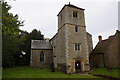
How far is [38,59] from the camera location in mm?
24781

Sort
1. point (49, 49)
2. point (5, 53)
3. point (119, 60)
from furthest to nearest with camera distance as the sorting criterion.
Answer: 1. point (49, 49)
2. point (119, 60)
3. point (5, 53)

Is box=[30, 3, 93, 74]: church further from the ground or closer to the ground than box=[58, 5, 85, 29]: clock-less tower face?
closer to the ground

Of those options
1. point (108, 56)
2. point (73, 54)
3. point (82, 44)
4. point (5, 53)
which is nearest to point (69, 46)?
point (73, 54)

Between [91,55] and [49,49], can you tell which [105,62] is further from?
[49,49]

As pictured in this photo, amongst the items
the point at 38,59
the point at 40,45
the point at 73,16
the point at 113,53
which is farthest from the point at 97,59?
the point at 40,45

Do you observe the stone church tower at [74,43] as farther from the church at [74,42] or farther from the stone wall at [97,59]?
the stone wall at [97,59]

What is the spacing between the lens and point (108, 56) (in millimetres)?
20172

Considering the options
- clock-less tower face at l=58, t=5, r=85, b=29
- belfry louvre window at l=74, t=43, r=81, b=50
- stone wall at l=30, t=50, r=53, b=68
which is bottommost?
stone wall at l=30, t=50, r=53, b=68

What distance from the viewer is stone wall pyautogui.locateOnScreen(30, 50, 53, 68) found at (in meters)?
24.3

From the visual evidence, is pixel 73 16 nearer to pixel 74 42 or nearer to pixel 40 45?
pixel 74 42

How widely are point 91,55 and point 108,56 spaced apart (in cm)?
543

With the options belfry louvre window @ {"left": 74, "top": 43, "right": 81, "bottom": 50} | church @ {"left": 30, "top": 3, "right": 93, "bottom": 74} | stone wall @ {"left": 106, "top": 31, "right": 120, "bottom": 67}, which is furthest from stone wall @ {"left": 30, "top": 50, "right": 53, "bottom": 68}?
stone wall @ {"left": 106, "top": 31, "right": 120, "bottom": 67}

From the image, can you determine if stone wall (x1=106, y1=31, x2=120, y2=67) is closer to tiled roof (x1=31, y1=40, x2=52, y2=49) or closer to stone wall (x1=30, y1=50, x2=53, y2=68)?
stone wall (x1=30, y1=50, x2=53, y2=68)

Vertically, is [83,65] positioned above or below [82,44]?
below
